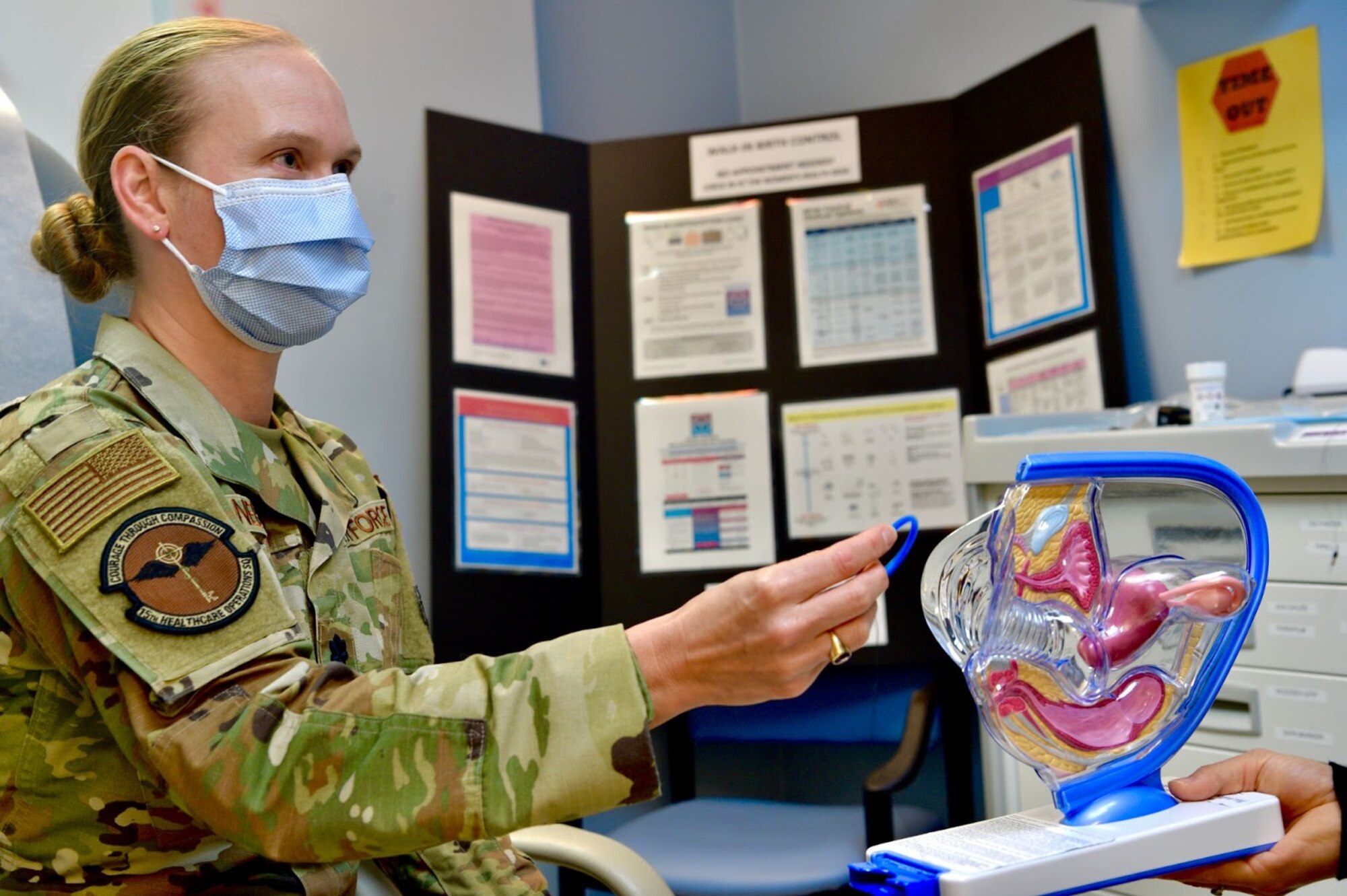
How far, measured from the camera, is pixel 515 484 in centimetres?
221

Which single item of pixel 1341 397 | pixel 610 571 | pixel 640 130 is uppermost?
pixel 640 130

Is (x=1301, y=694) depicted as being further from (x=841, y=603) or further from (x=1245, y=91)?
(x=1245, y=91)

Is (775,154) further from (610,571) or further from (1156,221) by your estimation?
(610,571)

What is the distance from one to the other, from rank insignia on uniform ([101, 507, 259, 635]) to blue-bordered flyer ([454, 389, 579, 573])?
1.26 metres

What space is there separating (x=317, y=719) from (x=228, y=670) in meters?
0.07

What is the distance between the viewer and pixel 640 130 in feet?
9.02

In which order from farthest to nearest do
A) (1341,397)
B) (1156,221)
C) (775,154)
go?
(775,154), (1156,221), (1341,397)

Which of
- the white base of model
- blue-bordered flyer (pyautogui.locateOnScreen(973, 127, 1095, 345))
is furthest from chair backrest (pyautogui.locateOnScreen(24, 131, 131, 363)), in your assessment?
blue-bordered flyer (pyautogui.locateOnScreen(973, 127, 1095, 345))

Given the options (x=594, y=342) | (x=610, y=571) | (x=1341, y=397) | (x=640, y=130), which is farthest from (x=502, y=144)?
(x=1341, y=397)

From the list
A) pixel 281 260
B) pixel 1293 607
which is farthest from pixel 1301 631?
pixel 281 260

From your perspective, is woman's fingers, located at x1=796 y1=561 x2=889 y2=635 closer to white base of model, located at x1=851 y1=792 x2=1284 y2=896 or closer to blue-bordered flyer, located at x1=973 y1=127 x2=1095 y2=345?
white base of model, located at x1=851 y1=792 x2=1284 y2=896

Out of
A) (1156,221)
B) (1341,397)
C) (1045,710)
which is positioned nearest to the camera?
(1045,710)

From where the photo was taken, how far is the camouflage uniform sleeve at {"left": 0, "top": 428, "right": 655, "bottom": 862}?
2.66 ft

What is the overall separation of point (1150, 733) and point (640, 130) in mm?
2146
